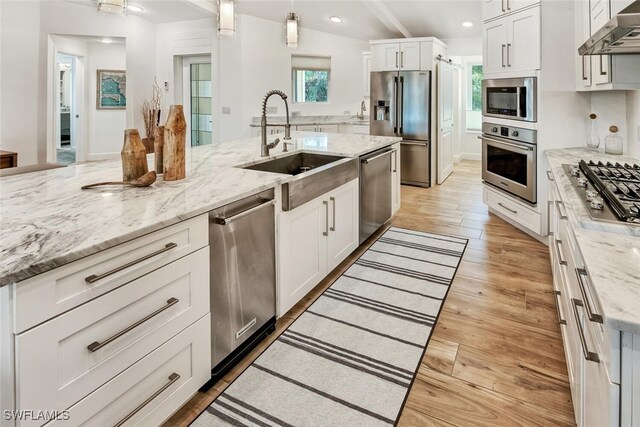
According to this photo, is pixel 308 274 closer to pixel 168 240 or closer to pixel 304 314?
pixel 304 314

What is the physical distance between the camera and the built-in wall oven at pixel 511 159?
346cm

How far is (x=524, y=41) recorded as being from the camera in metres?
3.43

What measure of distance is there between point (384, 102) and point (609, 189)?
477 centimetres

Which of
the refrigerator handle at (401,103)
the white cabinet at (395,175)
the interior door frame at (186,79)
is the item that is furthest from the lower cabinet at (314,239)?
the interior door frame at (186,79)

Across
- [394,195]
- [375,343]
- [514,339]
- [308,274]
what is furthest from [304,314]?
[394,195]

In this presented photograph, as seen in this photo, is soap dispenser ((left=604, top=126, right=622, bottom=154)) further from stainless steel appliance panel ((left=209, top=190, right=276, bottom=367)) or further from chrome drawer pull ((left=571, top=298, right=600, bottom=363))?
stainless steel appliance panel ((left=209, top=190, right=276, bottom=367))

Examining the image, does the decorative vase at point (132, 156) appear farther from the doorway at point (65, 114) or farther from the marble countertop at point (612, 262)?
the doorway at point (65, 114)

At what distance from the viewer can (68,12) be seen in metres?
5.75

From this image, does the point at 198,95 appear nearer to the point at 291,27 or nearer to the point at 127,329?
the point at 291,27

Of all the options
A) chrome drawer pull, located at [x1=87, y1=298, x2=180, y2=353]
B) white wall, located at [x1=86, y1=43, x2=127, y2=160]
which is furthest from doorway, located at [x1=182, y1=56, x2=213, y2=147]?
chrome drawer pull, located at [x1=87, y1=298, x2=180, y2=353]

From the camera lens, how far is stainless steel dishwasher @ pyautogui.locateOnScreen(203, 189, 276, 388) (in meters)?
1.67

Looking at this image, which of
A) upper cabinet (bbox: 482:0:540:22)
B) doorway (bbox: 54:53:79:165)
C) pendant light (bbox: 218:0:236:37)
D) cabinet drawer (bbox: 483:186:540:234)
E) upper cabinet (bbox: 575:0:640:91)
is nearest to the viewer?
upper cabinet (bbox: 575:0:640:91)

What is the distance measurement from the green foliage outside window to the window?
11.7ft

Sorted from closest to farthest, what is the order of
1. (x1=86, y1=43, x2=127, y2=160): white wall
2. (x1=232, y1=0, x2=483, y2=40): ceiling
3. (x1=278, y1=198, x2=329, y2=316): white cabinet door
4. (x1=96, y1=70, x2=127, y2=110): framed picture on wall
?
1. (x1=278, y1=198, x2=329, y2=316): white cabinet door
2. (x1=232, y1=0, x2=483, y2=40): ceiling
3. (x1=86, y1=43, x2=127, y2=160): white wall
4. (x1=96, y1=70, x2=127, y2=110): framed picture on wall
